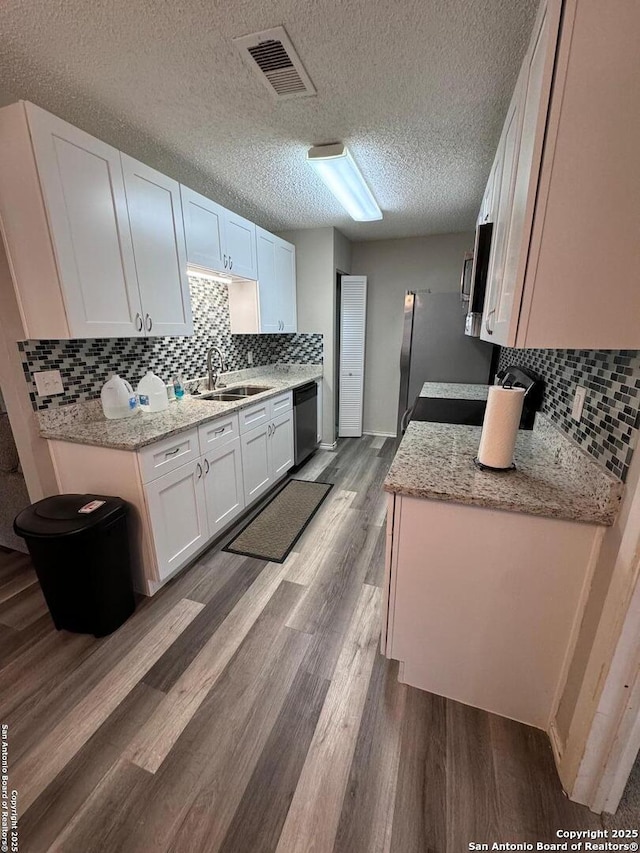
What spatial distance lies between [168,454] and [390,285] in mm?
3506

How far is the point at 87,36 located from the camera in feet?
3.91

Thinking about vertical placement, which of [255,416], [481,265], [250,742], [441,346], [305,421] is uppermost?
[481,265]

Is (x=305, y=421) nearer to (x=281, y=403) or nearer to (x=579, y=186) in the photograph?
(x=281, y=403)

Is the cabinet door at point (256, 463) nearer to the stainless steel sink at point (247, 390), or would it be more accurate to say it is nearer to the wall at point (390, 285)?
the stainless steel sink at point (247, 390)

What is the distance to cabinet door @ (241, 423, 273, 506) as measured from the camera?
266 cm

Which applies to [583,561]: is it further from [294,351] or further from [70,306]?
[294,351]

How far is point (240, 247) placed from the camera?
2826 mm

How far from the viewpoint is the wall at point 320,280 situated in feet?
12.2

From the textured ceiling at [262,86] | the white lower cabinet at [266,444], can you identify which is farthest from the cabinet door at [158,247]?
the white lower cabinet at [266,444]

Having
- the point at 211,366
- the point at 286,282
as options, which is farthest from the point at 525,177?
the point at 286,282

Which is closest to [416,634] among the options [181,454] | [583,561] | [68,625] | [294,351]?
[583,561]

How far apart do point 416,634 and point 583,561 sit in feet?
2.19

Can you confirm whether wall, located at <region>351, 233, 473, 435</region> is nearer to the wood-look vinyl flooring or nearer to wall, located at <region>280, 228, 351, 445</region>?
wall, located at <region>280, 228, 351, 445</region>

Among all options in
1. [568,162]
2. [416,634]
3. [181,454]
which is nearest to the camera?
[568,162]
